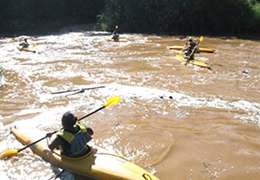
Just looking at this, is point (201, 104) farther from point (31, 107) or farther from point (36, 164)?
point (31, 107)

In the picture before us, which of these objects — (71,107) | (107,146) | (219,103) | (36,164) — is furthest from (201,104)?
(36,164)

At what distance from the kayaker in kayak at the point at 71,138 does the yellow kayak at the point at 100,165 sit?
129 millimetres

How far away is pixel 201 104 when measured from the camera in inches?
199

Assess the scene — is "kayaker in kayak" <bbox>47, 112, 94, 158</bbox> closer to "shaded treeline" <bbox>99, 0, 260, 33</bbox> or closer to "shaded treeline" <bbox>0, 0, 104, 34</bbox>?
"shaded treeline" <bbox>99, 0, 260, 33</bbox>

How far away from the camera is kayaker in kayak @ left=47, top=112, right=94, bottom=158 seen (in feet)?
9.15

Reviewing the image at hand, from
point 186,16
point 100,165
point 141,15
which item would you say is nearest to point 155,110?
point 100,165

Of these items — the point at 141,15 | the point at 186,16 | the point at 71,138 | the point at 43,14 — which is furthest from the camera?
the point at 43,14

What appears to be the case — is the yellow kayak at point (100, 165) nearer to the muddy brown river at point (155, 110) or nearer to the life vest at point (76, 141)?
the life vest at point (76, 141)

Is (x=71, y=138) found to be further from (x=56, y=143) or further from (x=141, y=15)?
(x=141, y=15)

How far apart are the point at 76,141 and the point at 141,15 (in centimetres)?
1976

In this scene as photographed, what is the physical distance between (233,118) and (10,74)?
7.59 m

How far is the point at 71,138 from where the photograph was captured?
282cm

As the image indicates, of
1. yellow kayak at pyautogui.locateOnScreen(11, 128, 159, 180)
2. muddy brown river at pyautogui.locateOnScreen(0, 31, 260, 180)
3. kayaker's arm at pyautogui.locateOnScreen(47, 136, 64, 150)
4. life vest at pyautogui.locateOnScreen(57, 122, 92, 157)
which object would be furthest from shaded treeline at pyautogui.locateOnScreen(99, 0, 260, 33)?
kayaker's arm at pyautogui.locateOnScreen(47, 136, 64, 150)

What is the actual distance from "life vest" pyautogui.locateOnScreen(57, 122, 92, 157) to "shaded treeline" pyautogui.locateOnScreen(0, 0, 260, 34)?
17158 millimetres
